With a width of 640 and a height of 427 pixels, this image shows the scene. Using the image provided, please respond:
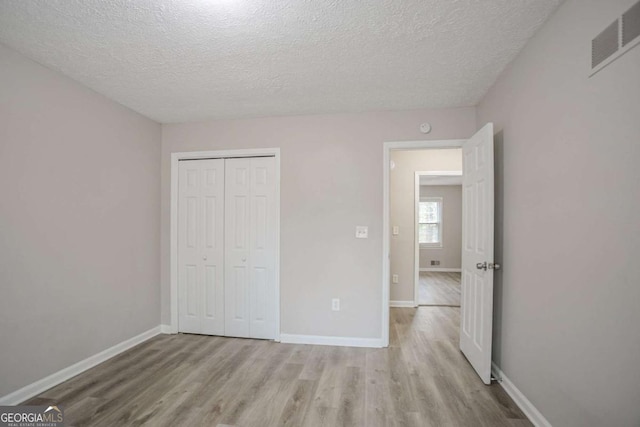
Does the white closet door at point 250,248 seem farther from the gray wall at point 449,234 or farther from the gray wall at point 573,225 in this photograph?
the gray wall at point 449,234

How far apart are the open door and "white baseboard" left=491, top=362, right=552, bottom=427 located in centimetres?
12

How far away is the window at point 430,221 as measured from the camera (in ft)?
27.0

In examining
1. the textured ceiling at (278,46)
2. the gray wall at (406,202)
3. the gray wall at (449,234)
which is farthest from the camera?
the gray wall at (449,234)

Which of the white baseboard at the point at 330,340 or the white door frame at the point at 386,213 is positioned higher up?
the white door frame at the point at 386,213

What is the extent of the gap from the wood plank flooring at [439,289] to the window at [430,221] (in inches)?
37.0

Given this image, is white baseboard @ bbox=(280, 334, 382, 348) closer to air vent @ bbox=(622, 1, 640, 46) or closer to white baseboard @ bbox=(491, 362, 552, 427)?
white baseboard @ bbox=(491, 362, 552, 427)

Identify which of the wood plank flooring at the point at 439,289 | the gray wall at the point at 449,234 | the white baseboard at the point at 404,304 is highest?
the gray wall at the point at 449,234

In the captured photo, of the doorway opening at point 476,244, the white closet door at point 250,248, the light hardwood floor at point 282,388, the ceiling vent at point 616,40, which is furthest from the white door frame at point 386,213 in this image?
the ceiling vent at point 616,40

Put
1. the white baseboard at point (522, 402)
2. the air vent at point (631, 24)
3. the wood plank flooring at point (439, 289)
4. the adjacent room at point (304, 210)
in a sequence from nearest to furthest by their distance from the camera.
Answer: the air vent at point (631, 24) < the adjacent room at point (304, 210) < the white baseboard at point (522, 402) < the wood plank flooring at point (439, 289)

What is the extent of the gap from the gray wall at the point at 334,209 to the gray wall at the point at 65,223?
149cm

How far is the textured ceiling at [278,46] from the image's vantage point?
1640mm

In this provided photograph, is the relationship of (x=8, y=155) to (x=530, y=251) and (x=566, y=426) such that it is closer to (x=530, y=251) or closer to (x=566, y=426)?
(x=530, y=251)

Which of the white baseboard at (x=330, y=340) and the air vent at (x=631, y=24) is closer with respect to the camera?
the air vent at (x=631, y=24)

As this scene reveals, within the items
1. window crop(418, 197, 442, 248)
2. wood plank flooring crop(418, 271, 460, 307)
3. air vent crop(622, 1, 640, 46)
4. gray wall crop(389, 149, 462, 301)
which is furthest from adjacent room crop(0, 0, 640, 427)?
window crop(418, 197, 442, 248)
